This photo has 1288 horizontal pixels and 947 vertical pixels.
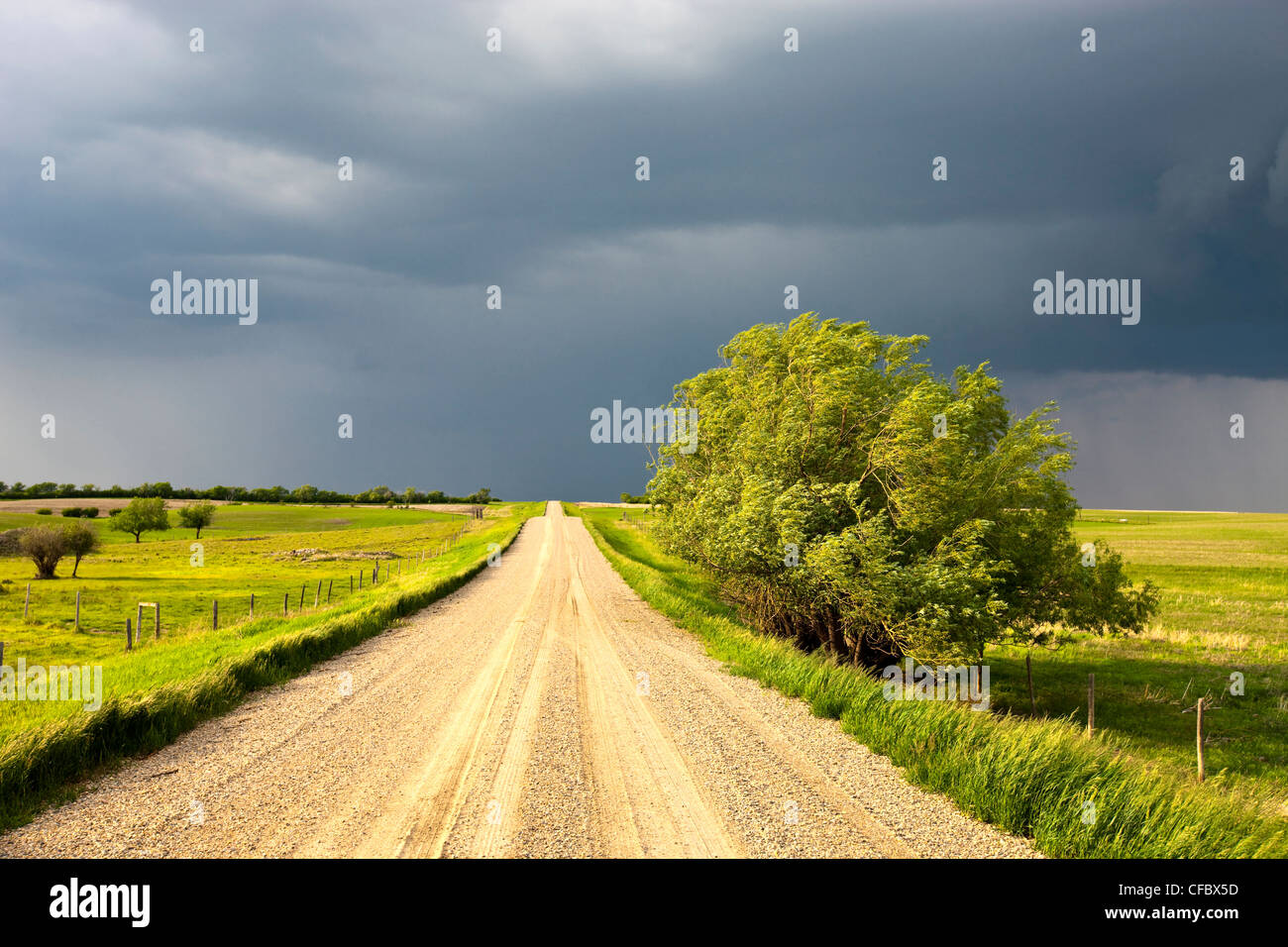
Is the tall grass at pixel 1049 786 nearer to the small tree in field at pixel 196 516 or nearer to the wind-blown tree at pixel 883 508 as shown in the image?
the wind-blown tree at pixel 883 508

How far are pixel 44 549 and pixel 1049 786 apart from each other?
3148 inches

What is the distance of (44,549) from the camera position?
5831cm

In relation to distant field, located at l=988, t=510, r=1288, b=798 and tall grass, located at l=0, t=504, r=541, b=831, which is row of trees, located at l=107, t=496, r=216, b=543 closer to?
tall grass, located at l=0, t=504, r=541, b=831

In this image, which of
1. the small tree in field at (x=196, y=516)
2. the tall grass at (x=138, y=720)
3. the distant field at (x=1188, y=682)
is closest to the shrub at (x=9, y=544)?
the small tree in field at (x=196, y=516)

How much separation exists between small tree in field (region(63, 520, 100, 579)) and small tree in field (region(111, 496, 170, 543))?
159 ft

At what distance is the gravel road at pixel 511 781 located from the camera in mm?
7176

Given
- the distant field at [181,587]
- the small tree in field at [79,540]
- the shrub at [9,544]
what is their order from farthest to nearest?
1. the shrub at [9,544]
2. the small tree in field at [79,540]
3. the distant field at [181,587]

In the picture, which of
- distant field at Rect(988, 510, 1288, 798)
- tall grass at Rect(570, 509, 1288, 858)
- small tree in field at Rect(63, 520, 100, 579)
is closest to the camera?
tall grass at Rect(570, 509, 1288, 858)

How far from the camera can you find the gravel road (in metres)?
7.18

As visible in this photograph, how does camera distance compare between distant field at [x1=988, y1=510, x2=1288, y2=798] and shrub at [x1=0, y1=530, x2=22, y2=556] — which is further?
shrub at [x1=0, y1=530, x2=22, y2=556]

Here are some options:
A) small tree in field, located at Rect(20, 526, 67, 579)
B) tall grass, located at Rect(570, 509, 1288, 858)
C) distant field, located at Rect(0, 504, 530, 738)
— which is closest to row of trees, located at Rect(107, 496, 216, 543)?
distant field, located at Rect(0, 504, 530, 738)

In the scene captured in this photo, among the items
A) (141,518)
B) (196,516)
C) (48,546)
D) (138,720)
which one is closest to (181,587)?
(48,546)

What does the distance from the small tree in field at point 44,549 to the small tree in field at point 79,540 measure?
1561mm
